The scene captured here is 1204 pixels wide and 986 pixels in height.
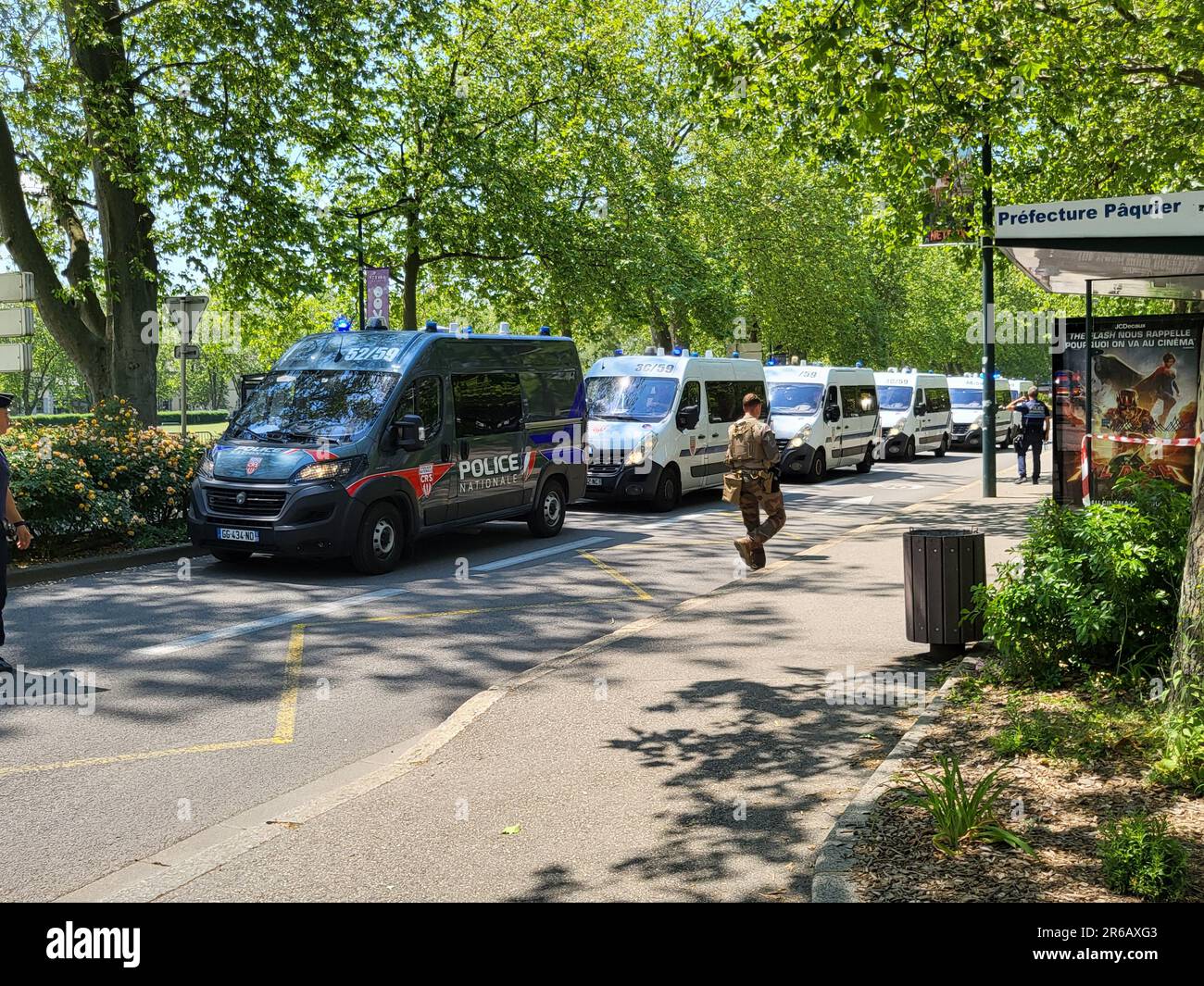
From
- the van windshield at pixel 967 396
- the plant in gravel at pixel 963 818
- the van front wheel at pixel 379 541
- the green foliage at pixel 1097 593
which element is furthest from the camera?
the van windshield at pixel 967 396

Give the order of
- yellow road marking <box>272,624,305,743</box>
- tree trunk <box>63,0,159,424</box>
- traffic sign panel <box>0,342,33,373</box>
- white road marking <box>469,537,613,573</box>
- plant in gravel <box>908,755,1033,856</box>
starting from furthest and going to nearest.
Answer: tree trunk <box>63,0,159,424</box> < traffic sign panel <box>0,342,33,373</box> < white road marking <box>469,537,613,573</box> < yellow road marking <box>272,624,305,743</box> < plant in gravel <box>908,755,1033,856</box>

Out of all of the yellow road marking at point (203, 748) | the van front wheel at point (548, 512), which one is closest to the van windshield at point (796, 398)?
the van front wheel at point (548, 512)

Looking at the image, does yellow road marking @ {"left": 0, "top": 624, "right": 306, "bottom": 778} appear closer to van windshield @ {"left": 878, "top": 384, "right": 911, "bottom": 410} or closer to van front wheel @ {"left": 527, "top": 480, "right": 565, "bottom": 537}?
van front wheel @ {"left": 527, "top": 480, "right": 565, "bottom": 537}

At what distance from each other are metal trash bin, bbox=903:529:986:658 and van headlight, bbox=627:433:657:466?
10.0m

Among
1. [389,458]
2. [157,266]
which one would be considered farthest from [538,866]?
[157,266]

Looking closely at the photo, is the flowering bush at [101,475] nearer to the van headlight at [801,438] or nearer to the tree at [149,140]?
the tree at [149,140]

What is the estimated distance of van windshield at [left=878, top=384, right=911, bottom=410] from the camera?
1246 inches

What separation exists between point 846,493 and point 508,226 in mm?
8727

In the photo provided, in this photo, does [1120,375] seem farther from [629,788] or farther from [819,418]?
[819,418]

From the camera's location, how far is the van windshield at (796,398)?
80.3 ft

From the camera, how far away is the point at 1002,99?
14148 mm

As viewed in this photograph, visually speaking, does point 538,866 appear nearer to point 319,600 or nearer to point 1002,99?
point 319,600

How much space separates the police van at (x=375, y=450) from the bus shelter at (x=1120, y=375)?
6012 millimetres

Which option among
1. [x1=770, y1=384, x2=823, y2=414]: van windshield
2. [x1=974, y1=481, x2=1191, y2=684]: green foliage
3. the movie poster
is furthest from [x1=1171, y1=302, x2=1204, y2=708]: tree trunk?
[x1=770, y1=384, x2=823, y2=414]: van windshield
